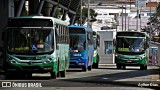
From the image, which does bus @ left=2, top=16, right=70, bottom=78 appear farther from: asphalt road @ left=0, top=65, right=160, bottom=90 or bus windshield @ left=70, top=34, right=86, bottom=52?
bus windshield @ left=70, top=34, right=86, bottom=52

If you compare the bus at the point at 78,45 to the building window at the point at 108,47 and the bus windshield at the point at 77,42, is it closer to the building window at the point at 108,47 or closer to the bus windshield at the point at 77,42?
the bus windshield at the point at 77,42

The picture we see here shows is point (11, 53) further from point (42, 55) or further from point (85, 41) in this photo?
point (85, 41)

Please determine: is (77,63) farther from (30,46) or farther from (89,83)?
(89,83)

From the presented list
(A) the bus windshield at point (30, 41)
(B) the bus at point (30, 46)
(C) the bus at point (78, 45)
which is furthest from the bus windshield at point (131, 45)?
(A) the bus windshield at point (30, 41)

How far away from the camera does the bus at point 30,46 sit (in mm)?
23422

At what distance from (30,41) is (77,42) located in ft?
34.2

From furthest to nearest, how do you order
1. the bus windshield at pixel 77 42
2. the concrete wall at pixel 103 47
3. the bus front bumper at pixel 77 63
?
1. the concrete wall at pixel 103 47
2. the bus front bumper at pixel 77 63
3. the bus windshield at pixel 77 42

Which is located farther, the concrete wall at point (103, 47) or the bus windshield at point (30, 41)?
the concrete wall at point (103, 47)

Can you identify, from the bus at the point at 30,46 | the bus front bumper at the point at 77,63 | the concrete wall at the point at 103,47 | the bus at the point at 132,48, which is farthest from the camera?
the concrete wall at the point at 103,47

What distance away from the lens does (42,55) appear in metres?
23.5

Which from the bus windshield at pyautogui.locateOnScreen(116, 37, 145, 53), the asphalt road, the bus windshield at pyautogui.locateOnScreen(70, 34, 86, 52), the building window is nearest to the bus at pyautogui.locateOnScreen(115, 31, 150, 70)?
the bus windshield at pyautogui.locateOnScreen(116, 37, 145, 53)

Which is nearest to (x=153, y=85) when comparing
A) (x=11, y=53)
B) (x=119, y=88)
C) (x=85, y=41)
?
(x=119, y=88)

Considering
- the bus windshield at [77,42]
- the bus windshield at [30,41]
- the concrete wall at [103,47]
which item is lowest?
the concrete wall at [103,47]

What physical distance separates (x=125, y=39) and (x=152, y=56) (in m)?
15.9
